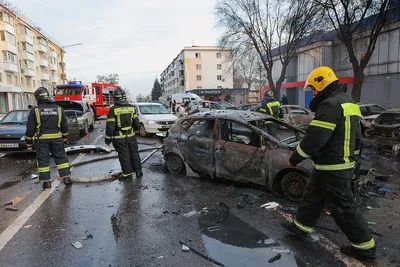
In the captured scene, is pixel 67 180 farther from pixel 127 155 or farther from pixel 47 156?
pixel 127 155

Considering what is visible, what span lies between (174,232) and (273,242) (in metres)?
1.21

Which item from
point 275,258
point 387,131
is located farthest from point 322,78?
point 387,131

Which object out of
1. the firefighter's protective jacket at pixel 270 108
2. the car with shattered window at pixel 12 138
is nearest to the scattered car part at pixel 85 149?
the car with shattered window at pixel 12 138

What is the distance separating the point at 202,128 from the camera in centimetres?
595

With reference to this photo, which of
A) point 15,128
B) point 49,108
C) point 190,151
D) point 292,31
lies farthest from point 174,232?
point 292,31

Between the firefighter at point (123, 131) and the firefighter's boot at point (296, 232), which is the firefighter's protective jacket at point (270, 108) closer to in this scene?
the firefighter at point (123, 131)

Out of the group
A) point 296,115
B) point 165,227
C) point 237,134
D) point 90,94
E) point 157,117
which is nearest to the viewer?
point 165,227

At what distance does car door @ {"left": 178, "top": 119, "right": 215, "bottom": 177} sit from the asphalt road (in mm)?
335

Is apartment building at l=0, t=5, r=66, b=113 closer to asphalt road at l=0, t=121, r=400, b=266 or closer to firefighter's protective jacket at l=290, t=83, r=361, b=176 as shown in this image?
asphalt road at l=0, t=121, r=400, b=266

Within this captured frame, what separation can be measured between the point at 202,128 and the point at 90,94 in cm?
1923

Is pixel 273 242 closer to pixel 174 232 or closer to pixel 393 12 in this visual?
pixel 174 232

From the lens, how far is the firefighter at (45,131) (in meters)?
5.68

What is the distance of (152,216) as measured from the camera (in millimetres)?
4359

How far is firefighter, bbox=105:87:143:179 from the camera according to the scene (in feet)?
19.9
